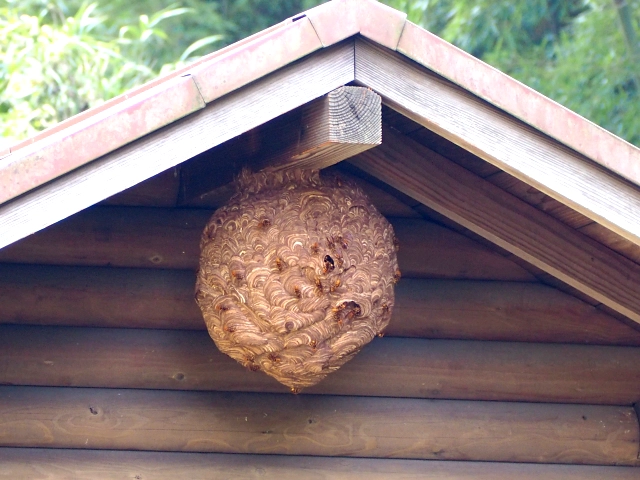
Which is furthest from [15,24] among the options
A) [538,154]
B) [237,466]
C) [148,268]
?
[538,154]

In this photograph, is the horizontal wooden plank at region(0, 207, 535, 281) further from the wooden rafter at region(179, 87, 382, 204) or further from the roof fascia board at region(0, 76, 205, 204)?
the roof fascia board at region(0, 76, 205, 204)

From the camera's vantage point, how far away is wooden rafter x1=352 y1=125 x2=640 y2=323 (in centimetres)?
212

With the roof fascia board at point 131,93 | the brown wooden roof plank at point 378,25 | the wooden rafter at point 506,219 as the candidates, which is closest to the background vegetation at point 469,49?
the roof fascia board at point 131,93

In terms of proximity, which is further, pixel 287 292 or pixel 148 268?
A: pixel 148 268

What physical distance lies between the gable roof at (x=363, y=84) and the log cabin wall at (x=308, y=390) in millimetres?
719

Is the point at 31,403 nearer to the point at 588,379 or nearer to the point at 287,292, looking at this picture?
the point at 287,292

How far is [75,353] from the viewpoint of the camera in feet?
7.67

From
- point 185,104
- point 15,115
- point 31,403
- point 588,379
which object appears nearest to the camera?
point 185,104

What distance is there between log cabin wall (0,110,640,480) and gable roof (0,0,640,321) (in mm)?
719

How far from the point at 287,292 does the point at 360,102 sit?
0.56 meters

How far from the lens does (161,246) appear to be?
7.88 ft

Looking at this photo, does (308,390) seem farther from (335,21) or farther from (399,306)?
(335,21)

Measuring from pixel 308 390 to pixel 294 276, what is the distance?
1.58 feet

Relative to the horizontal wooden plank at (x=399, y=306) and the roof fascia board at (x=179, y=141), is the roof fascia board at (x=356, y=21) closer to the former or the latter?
the roof fascia board at (x=179, y=141)
